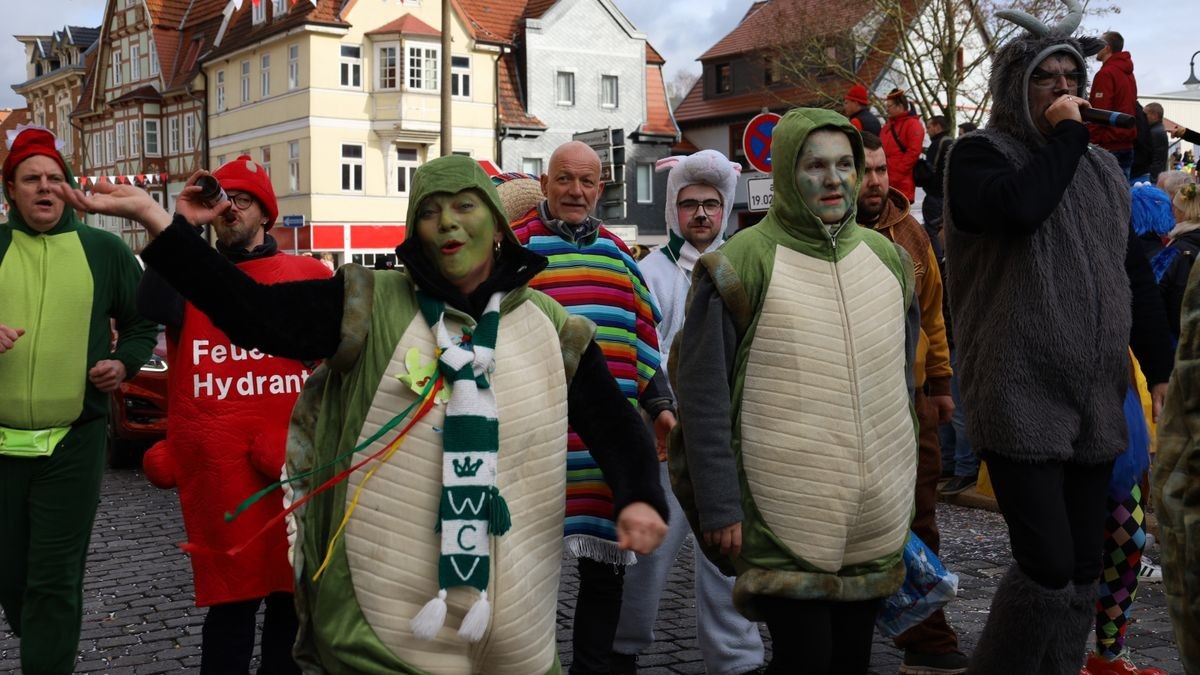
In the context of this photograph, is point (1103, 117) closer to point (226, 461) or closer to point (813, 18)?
point (226, 461)

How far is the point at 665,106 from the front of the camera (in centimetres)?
5191

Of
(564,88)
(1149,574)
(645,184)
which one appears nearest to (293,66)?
(564,88)

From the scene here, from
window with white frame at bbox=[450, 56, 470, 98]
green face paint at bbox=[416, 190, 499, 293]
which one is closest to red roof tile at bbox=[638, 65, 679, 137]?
window with white frame at bbox=[450, 56, 470, 98]

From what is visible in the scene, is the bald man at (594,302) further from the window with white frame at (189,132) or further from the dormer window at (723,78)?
the window with white frame at (189,132)

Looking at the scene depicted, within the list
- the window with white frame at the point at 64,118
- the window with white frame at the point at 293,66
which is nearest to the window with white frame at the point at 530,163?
the window with white frame at the point at 293,66

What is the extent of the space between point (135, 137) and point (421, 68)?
1731 centimetres

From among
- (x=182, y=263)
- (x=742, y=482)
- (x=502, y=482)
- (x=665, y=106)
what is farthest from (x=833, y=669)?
(x=665, y=106)

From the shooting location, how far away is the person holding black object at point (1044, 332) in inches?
165

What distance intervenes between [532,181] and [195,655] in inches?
105

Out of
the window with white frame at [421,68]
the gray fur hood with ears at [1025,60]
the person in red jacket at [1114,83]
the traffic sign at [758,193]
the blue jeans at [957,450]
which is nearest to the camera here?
the gray fur hood with ears at [1025,60]

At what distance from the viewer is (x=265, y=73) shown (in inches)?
1852

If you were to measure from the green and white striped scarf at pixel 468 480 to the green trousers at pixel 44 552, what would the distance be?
2.38m

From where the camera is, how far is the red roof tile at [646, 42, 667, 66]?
169ft

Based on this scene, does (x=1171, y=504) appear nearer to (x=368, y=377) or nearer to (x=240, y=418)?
(x=368, y=377)
